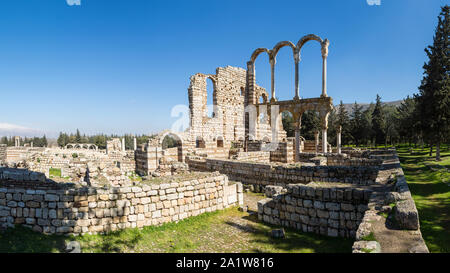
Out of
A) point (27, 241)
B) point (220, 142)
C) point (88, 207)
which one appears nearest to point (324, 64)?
point (220, 142)

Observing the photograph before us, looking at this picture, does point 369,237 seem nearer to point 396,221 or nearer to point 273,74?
point 396,221

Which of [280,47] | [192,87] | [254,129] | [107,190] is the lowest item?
[107,190]

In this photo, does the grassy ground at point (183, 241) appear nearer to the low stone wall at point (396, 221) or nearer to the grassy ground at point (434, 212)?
the low stone wall at point (396, 221)

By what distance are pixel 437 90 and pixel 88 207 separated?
26432 millimetres

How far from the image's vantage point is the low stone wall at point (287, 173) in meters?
9.03

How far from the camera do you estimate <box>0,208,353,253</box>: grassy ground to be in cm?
493

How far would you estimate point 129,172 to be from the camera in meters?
16.0

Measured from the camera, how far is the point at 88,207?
546 centimetres

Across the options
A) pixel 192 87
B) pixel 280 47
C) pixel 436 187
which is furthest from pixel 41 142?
pixel 436 187

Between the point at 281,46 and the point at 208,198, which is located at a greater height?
the point at 281,46

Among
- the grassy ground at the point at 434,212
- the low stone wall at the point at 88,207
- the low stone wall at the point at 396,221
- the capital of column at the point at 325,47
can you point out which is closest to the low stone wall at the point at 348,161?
the grassy ground at the point at 434,212
